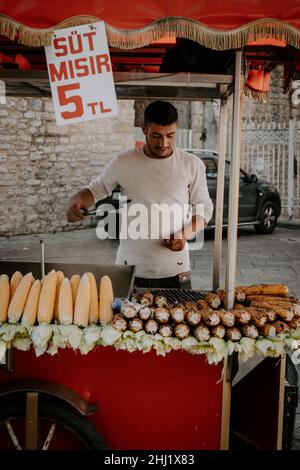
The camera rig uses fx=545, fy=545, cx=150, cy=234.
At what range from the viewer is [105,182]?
3.91 meters

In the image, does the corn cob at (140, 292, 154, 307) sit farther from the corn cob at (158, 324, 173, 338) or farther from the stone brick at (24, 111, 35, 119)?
the stone brick at (24, 111, 35, 119)

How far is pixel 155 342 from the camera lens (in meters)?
2.77

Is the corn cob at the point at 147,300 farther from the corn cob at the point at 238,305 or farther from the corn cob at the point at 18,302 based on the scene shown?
the corn cob at the point at 18,302

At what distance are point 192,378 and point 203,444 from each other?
0.38m

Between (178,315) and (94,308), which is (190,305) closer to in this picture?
(178,315)

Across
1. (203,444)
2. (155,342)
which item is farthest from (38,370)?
(203,444)

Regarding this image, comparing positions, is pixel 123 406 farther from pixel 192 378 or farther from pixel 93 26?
pixel 93 26

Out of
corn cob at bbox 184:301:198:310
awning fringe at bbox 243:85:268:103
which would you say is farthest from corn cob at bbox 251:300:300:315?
awning fringe at bbox 243:85:268:103

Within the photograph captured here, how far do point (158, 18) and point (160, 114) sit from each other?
1158mm

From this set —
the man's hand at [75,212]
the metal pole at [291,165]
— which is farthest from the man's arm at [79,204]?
the metal pole at [291,165]

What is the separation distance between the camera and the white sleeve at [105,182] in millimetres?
3881

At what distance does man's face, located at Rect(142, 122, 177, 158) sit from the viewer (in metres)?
3.66
